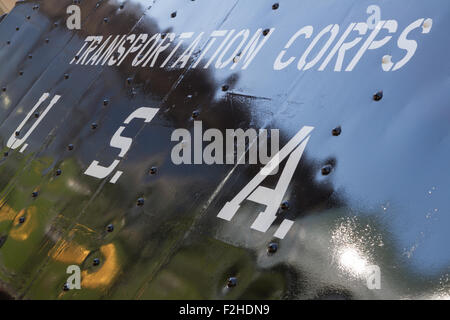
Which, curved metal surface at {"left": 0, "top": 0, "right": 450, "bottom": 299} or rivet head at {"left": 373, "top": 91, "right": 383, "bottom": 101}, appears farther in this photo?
rivet head at {"left": 373, "top": 91, "right": 383, "bottom": 101}

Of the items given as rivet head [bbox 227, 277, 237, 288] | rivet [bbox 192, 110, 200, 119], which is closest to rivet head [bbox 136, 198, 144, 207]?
rivet [bbox 192, 110, 200, 119]

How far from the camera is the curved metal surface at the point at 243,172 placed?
1.44 m

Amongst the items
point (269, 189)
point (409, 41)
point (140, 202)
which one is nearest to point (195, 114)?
point (140, 202)

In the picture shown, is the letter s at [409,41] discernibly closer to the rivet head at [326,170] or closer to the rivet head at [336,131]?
the rivet head at [336,131]

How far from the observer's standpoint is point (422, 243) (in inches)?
52.3

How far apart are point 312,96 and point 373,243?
0.68 metres

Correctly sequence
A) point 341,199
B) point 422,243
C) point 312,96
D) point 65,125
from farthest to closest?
point 65,125, point 312,96, point 341,199, point 422,243

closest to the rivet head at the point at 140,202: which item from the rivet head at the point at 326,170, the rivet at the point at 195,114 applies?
the rivet at the point at 195,114

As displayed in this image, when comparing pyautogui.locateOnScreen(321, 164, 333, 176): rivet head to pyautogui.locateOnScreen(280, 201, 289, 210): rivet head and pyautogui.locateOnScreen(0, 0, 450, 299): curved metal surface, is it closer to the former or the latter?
pyautogui.locateOnScreen(0, 0, 450, 299): curved metal surface

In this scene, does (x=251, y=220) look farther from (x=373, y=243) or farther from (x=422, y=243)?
(x=422, y=243)

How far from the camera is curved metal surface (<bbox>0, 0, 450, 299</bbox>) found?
1.44 meters

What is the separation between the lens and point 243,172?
1.89m
